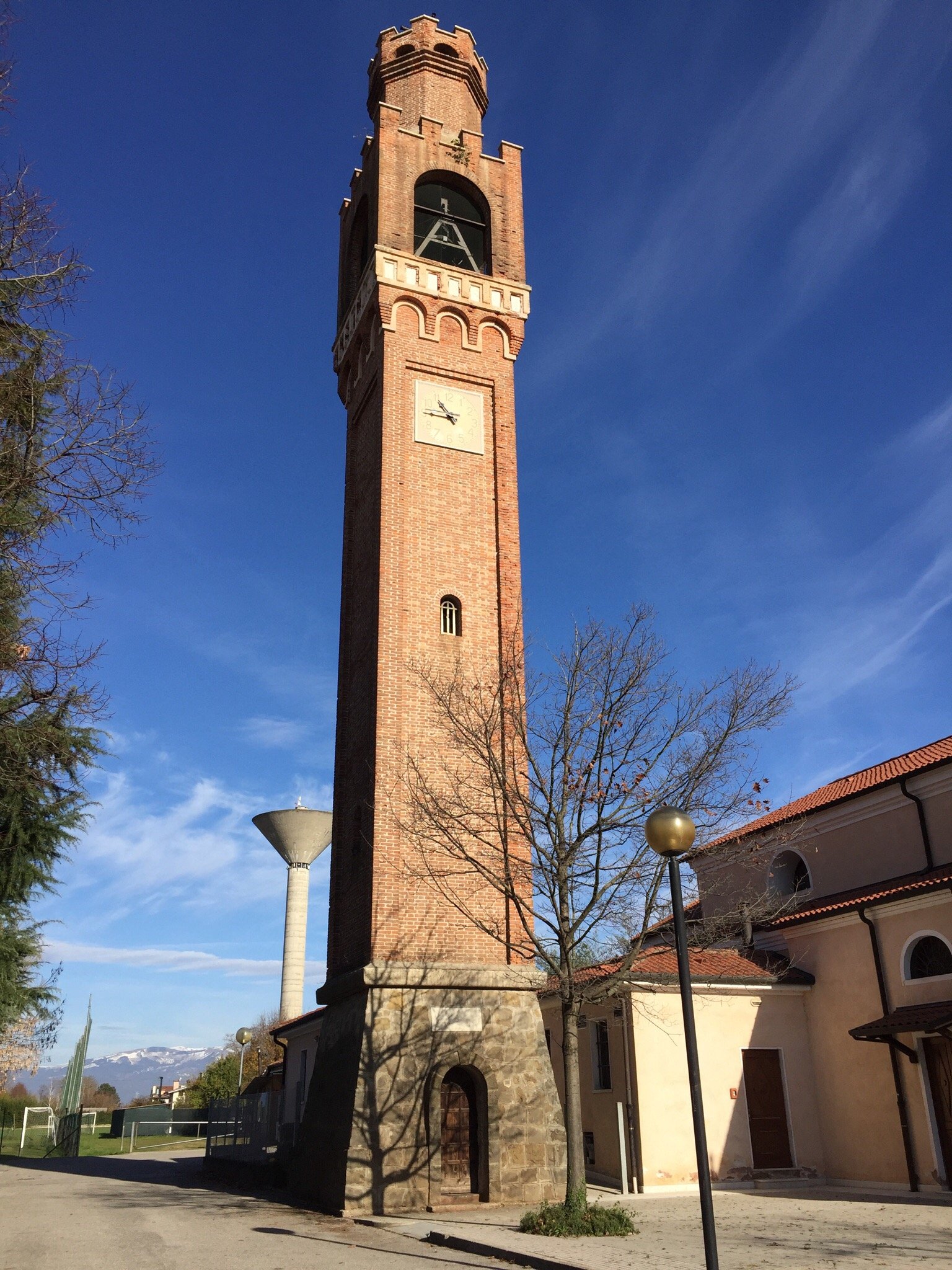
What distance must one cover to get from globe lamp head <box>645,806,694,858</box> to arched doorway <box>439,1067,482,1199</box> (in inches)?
356

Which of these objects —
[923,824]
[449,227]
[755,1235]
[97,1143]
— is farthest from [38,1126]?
[755,1235]

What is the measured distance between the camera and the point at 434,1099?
15164 millimetres

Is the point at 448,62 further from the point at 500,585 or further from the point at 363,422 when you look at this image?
the point at 500,585

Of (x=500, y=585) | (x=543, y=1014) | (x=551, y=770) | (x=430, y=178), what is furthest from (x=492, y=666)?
(x=430, y=178)

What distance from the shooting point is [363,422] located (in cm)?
2247

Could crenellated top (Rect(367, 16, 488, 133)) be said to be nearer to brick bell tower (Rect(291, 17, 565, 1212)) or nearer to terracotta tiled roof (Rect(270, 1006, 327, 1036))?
brick bell tower (Rect(291, 17, 565, 1212))

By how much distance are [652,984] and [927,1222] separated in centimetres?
574

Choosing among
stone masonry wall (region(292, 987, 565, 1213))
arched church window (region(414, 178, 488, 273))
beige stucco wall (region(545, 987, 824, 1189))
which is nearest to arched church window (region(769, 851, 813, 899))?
beige stucco wall (region(545, 987, 824, 1189))

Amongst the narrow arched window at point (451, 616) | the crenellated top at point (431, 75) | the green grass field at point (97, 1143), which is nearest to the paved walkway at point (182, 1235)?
the narrow arched window at point (451, 616)

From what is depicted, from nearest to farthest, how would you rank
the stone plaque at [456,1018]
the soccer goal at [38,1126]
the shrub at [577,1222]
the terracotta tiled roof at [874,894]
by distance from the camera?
1. the shrub at [577,1222]
2. the stone plaque at [456,1018]
3. the terracotta tiled roof at [874,894]
4. the soccer goal at [38,1126]

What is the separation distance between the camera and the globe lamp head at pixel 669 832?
8.32 metres

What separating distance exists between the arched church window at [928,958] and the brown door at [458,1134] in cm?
795

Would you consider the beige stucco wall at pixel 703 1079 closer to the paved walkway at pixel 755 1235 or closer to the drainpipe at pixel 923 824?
the paved walkway at pixel 755 1235

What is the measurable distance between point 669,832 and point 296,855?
38683mm
